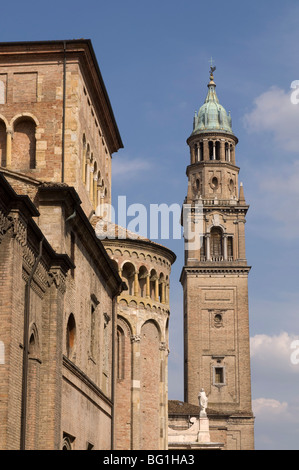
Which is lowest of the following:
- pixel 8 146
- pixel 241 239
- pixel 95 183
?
pixel 8 146

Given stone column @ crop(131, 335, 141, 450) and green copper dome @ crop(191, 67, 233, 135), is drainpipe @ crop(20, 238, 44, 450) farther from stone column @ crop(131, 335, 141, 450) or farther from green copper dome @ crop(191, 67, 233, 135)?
green copper dome @ crop(191, 67, 233, 135)

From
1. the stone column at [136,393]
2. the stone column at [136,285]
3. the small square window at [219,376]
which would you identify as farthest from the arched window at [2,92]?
the small square window at [219,376]

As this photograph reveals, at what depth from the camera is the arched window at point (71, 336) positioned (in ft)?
86.5

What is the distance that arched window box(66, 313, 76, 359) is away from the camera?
86.5 feet

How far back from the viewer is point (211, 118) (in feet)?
302

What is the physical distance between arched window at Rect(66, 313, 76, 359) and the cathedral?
1.2 inches

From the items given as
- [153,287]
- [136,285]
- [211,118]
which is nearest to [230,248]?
[211,118]

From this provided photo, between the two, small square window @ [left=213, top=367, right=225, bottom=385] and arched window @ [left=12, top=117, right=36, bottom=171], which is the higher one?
small square window @ [left=213, top=367, right=225, bottom=385]

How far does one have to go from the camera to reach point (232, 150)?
92500 millimetres

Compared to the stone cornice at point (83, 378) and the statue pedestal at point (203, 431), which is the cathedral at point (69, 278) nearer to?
the stone cornice at point (83, 378)

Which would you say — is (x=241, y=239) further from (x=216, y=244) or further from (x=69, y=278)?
(x=69, y=278)

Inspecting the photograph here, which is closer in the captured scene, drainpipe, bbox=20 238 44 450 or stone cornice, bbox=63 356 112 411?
drainpipe, bbox=20 238 44 450

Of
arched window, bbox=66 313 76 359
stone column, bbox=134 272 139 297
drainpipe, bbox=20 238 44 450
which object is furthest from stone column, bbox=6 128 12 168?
stone column, bbox=134 272 139 297

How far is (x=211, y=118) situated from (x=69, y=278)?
223ft
